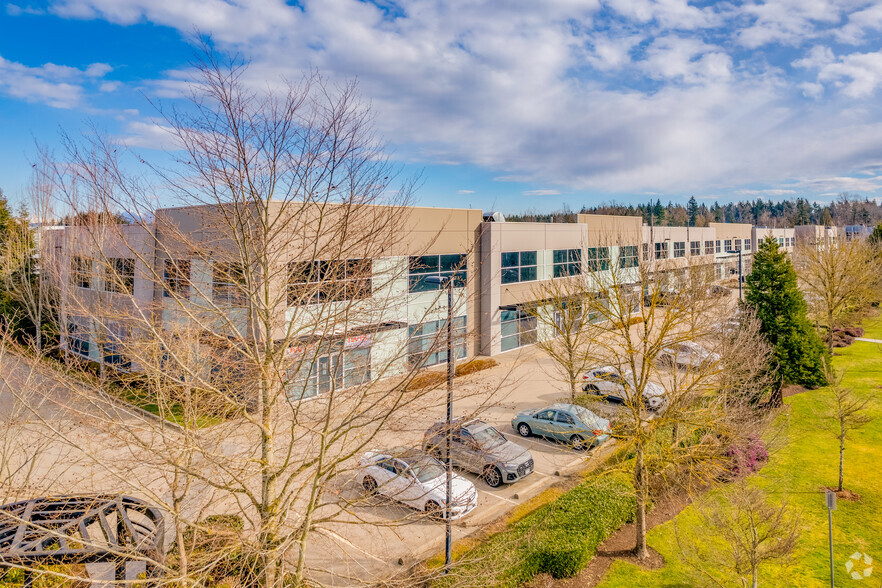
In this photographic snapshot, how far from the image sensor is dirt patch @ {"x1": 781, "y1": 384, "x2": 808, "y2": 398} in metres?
20.7

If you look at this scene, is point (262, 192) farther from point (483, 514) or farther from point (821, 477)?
point (821, 477)

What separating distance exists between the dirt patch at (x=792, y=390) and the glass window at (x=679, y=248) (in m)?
26.9

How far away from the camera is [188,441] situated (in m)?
5.47

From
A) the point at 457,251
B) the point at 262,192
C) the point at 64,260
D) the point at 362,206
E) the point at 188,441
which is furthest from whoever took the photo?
the point at 457,251

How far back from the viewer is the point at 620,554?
35.0ft

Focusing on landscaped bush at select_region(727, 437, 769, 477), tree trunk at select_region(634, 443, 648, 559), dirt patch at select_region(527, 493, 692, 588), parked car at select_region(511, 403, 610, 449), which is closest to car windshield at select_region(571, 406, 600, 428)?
parked car at select_region(511, 403, 610, 449)

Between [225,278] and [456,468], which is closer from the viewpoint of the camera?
[225,278]

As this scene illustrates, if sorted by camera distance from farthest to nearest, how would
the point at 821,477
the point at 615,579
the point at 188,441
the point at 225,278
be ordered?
the point at 821,477 → the point at 615,579 → the point at 225,278 → the point at 188,441

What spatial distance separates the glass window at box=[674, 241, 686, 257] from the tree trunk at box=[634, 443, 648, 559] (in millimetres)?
40991

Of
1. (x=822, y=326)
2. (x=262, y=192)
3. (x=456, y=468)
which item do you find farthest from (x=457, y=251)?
(x=822, y=326)

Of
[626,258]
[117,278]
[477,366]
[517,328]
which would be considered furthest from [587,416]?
[117,278]

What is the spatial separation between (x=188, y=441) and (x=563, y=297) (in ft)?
55.4

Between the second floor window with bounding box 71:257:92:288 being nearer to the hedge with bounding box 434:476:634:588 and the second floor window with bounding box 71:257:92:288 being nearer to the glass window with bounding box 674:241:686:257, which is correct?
the hedge with bounding box 434:476:634:588

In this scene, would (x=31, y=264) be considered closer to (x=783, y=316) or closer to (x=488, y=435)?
(x=488, y=435)
